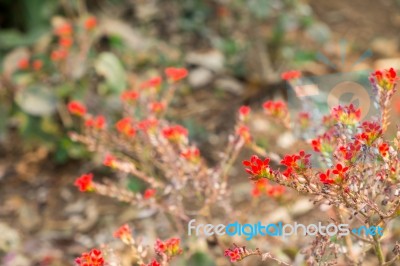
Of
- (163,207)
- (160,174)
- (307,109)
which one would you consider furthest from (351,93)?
(160,174)

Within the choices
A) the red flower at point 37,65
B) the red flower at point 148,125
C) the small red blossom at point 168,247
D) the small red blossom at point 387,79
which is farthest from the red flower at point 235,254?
the red flower at point 37,65

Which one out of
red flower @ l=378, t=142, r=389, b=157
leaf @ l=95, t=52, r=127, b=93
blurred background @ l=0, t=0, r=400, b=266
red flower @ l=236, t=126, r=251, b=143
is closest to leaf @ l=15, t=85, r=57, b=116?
blurred background @ l=0, t=0, r=400, b=266

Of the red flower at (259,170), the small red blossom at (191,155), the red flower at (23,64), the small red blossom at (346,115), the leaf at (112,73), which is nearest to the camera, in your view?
the red flower at (259,170)

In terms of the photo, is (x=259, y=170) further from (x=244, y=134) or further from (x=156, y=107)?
(x=156, y=107)

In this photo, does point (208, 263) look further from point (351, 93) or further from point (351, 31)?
point (351, 31)

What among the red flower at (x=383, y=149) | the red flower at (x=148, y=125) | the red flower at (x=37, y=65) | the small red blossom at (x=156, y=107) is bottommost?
the red flower at (x=383, y=149)

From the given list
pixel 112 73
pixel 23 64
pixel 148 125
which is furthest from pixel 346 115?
pixel 23 64

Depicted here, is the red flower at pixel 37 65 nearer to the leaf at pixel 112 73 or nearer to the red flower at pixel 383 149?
the leaf at pixel 112 73
